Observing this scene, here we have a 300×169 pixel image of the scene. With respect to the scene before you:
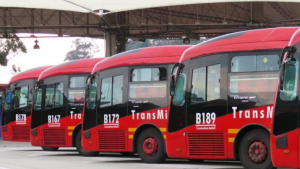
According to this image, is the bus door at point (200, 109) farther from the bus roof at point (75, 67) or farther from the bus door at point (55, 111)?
the bus door at point (55, 111)

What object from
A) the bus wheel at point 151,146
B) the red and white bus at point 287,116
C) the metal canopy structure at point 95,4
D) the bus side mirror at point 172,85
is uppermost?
the metal canopy structure at point 95,4

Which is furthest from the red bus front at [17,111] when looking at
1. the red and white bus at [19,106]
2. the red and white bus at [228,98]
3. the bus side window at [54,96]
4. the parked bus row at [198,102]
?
the red and white bus at [228,98]

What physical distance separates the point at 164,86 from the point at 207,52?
87.8 inches

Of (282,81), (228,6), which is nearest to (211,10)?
(228,6)

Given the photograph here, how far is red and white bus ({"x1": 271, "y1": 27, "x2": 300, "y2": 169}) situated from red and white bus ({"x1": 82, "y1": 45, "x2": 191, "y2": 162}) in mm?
5128

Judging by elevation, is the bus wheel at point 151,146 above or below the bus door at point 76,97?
below

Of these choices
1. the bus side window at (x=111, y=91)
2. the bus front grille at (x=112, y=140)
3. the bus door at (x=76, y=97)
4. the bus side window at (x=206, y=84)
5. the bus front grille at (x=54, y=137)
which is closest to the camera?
the bus side window at (x=206, y=84)

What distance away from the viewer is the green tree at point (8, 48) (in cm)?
5428

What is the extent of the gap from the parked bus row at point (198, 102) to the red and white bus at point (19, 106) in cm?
Answer: 374

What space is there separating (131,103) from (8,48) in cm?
3905

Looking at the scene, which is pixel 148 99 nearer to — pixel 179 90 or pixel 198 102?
pixel 179 90

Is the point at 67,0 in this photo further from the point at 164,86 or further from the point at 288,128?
the point at 288,128

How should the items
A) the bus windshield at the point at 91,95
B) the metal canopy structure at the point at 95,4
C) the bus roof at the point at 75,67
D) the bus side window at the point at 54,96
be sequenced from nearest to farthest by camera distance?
the bus windshield at the point at 91,95
the bus roof at the point at 75,67
the bus side window at the point at 54,96
the metal canopy structure at the point at 95,4

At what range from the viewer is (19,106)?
2506 centimetres
